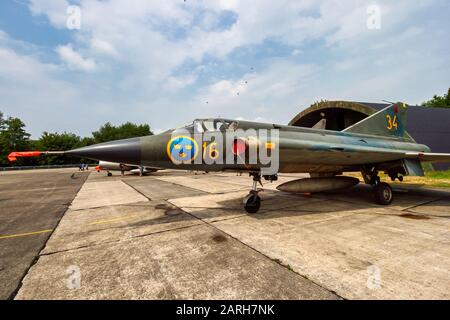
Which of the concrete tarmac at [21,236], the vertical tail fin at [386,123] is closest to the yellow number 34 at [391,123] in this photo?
the vertical tail fin at [386,123]

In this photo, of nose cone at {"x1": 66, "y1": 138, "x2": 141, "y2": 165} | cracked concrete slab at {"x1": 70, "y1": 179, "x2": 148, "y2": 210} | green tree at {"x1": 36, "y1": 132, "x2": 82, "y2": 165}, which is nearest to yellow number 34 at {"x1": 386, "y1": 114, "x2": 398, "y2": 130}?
nose cone at {"x1": 66, "y1": 138, "x2": 141, "y2": 165}

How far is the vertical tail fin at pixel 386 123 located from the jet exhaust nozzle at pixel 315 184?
2.26m

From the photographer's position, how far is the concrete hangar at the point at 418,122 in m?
19.2

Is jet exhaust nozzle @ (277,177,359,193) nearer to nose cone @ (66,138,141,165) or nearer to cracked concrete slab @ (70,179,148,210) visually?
nose cone @ (66,138,141,165)

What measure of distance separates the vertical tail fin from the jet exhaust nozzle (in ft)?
7.42

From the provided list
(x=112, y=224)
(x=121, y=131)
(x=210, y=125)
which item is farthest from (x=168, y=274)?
(x=121, y=131)

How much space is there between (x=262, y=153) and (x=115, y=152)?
364 centimetres

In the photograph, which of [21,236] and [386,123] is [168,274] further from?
[386,123]

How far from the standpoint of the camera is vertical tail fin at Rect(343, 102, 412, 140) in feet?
30.8

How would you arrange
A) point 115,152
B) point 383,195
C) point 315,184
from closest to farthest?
point 115,152 < point 383,195 < point 315,184

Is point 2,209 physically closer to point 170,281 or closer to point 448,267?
point 170,281

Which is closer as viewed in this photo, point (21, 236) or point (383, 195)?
point (21, 236)

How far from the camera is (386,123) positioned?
989 cm
